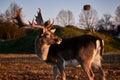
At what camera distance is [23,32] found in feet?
204

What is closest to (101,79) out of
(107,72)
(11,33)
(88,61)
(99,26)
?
(88,61)

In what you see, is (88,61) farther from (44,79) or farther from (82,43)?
(44,79)

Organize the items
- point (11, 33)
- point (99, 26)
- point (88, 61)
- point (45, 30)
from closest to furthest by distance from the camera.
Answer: point (88, 61), point (45, 30), point (11, 33), point (99, 26)

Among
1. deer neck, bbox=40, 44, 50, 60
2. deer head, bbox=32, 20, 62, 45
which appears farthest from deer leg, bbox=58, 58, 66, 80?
deer head, bbox=32, 20, 62, 45

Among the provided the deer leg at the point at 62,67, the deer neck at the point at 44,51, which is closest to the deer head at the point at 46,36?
the deer neck at the point at 44,51

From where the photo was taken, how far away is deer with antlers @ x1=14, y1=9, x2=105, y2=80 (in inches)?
438

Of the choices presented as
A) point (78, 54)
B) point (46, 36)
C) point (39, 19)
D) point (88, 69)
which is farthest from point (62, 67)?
point (39, 19)

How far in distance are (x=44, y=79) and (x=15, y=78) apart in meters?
1.19

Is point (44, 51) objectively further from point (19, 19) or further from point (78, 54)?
point (19, 19)

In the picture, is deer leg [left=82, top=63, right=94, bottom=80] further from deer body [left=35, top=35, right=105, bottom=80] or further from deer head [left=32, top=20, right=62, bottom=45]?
deer head [left=32, top=20, right=62, bottom=45]

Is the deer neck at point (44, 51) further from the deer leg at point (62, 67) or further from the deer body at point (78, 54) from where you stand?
the deer leg at point (62, 67)

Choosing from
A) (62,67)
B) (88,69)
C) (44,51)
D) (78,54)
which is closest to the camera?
(88,69)

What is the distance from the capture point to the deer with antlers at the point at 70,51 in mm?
11125

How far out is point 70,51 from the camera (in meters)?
11.5
